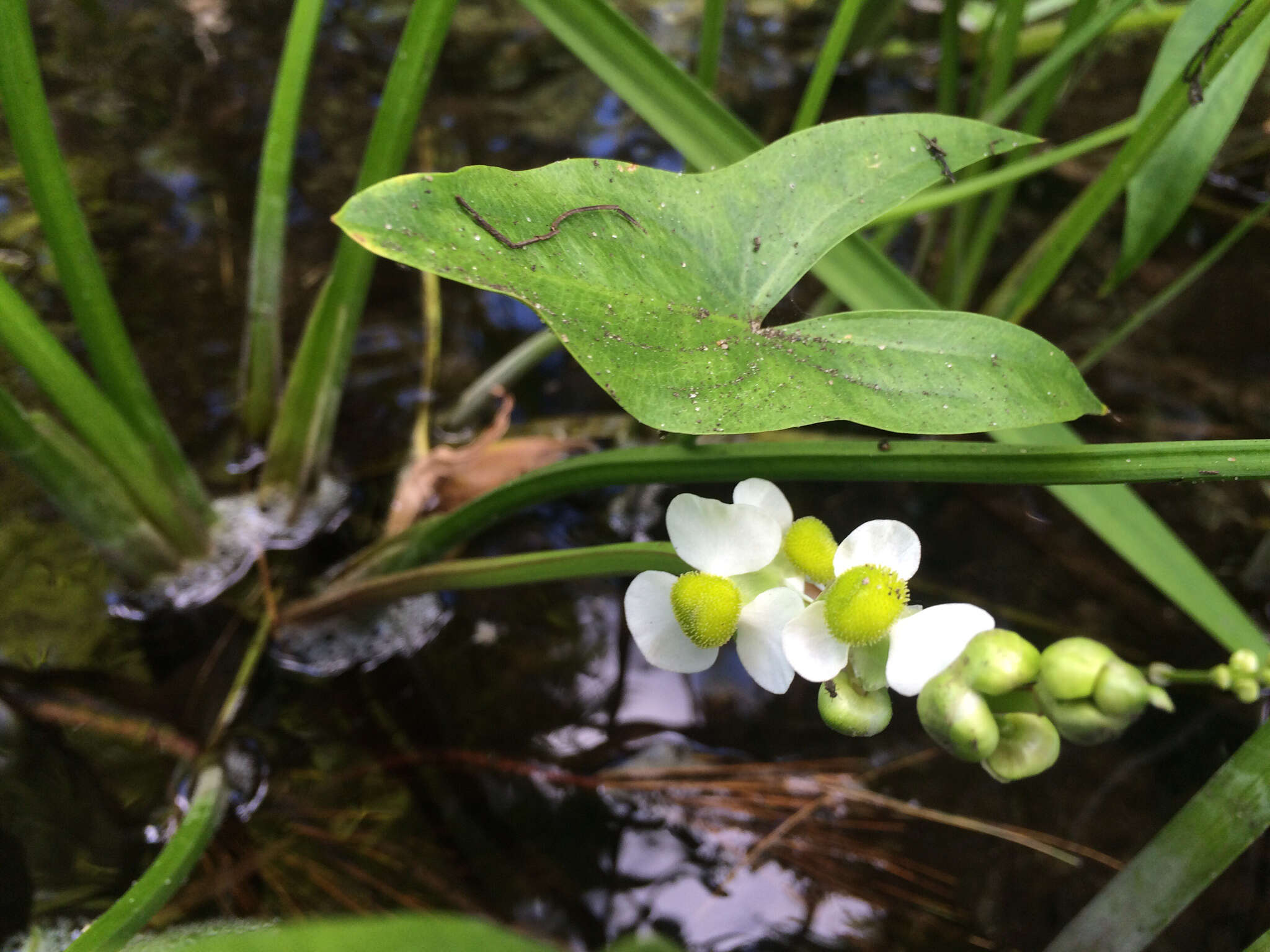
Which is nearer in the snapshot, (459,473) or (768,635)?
(768,635)

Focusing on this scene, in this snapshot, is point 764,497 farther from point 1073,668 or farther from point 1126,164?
point 1126,164

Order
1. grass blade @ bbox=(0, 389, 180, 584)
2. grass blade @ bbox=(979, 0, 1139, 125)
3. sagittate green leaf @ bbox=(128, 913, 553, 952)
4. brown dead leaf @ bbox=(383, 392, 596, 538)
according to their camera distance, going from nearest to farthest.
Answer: sagittate green leaf @ bbox=(128, 913, 553, 952), grass blade @ bbox=(0, 389, 180, 584), grass blade @ bbox=(979, 0, 1139, 125), brown dead leaf @ bbox=(383, 392, 596, 538)

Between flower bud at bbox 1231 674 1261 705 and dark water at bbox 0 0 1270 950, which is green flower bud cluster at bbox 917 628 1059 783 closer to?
flower bud at bbox 1231 674 1261 705

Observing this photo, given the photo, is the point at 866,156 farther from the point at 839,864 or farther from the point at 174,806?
the point at 174,806

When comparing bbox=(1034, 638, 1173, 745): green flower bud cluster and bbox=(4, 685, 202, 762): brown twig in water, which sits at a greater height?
bbox=(1034, 638, 1173, 745): green flower bud cluster

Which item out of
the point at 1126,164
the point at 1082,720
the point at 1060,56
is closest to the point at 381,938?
the point at 1082,720

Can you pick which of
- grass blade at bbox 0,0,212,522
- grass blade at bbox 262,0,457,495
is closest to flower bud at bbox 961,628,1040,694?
grass blade at bbox 262,0,457,495

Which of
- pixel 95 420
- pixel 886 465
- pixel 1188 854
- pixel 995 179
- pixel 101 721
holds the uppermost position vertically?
pixel 995 179
